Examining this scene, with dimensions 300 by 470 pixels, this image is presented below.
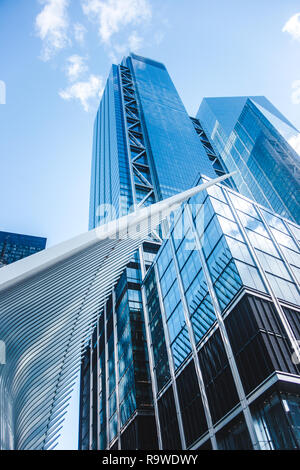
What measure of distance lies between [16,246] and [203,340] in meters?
110

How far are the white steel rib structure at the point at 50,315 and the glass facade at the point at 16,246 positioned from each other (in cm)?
10129

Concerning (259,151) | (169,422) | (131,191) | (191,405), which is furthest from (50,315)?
(259,151)

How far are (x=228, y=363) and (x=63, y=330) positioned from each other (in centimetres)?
1090

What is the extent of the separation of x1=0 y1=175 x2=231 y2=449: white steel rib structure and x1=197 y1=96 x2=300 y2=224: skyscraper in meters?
102

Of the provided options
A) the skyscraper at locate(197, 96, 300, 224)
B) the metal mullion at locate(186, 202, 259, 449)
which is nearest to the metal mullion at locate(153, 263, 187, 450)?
the metal mullion at locate(186, 202, 259, 449)

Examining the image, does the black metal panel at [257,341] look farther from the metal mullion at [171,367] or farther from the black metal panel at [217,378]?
the metal mullion at [171,367]

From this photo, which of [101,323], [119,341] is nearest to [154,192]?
[101,323]

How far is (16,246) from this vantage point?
124250 millimetres

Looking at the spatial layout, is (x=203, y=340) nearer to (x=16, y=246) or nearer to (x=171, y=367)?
(x=171, y=367)

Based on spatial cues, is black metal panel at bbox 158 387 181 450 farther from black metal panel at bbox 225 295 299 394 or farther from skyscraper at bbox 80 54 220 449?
black metal panel at bbox 225 295 299 394

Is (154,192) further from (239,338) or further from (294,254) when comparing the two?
(239,338)

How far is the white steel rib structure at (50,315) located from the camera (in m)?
13.4

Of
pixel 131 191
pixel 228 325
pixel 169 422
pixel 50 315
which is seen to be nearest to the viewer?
pixel 50 315

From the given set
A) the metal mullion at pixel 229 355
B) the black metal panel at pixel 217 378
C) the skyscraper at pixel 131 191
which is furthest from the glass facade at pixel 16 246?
the black metal panel at pixel 217 378
